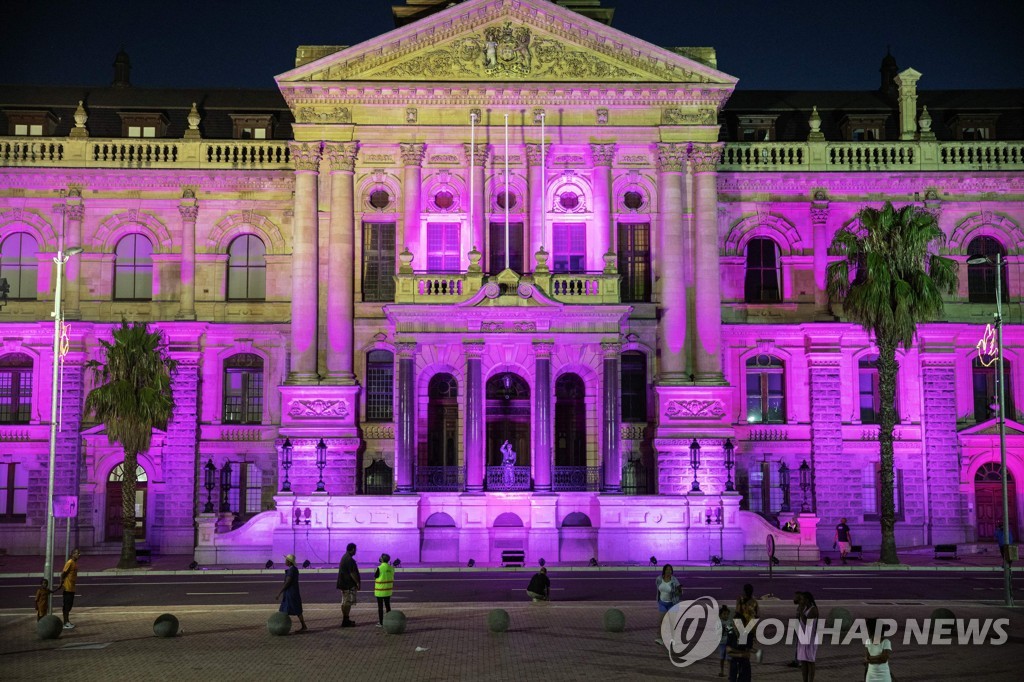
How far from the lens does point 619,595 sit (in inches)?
1393

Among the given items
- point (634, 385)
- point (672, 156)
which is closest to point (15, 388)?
point (634, 385)

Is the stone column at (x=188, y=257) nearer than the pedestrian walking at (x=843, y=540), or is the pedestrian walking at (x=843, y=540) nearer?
the pedestrian walking at (x=843, y=540)

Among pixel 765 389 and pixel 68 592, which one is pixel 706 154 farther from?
pixel 68 592

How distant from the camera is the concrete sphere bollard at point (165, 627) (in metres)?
27.8

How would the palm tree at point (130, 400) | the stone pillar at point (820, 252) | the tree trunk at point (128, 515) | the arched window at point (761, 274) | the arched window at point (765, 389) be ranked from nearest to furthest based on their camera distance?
the tree trunk at point (128, 515) → the palm tree at point (130, 400) → the arched window at point (765, 389) → the stone pillar at point (820, 252) → the arched window at point (761, 274)

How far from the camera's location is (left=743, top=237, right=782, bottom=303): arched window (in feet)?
183

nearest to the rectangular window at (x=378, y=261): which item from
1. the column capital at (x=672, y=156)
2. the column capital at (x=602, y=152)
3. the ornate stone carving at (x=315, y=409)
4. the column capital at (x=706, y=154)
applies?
the ornate stone carving at (x=315, y=409)

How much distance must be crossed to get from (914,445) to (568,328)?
18.0 m

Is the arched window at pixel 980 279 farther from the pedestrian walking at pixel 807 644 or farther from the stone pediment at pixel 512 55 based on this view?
the pedestrian walking at pixel 807 644

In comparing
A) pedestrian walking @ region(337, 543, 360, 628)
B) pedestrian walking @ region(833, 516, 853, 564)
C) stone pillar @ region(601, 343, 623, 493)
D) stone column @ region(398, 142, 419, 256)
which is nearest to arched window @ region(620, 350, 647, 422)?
stone pillar @ region(601, 343, 623, 493)

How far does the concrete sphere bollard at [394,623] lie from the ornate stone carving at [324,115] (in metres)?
30.2

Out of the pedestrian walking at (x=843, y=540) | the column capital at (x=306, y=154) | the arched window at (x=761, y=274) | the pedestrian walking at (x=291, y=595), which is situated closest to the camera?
the pedestrian walking at (x=291, y=595)

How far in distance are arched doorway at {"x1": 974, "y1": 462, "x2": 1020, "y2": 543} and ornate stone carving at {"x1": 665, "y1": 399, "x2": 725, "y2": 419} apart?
13313mm

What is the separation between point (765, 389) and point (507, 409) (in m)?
12.9
